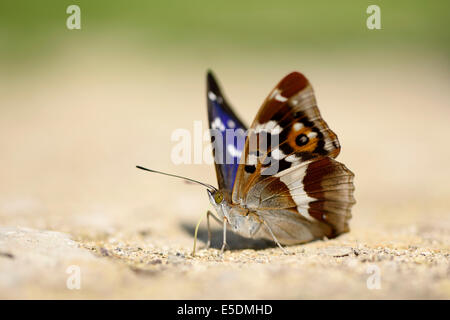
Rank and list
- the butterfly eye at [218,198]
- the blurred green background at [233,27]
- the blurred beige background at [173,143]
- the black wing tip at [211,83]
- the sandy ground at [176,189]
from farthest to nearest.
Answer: the blurred green background at [233,27] → the black wing tip at [211,83] → the butterfly eye at [218,198] → the blurred beige background at [173,143] → the sandy ground at [176,189]

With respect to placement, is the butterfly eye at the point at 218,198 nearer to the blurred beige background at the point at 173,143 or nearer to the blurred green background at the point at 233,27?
the blurred beige background at the point at 173,143

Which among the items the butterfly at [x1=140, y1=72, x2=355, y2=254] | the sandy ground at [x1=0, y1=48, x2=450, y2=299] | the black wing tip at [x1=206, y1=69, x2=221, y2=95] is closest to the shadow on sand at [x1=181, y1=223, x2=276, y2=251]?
the sandy ground at [x1=0, y1=48, x2=450, y2=299]

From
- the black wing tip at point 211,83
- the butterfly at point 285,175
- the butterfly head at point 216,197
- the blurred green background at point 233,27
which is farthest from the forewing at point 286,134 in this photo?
the blurred green background at point 233,27

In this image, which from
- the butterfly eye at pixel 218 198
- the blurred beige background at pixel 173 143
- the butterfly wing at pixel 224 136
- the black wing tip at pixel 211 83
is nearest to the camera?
the blurred beige background at pixel 173 143

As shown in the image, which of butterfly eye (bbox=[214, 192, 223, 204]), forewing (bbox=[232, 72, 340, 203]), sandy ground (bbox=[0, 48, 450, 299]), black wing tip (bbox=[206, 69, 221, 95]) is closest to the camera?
sandy ground (bbox=[0, 48, 450, 299])

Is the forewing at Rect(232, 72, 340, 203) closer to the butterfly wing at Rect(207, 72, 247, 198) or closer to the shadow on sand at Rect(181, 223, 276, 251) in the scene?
the butterfly wing at Rect(207, 72, 247, 198)

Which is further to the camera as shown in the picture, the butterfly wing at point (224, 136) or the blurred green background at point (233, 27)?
the blurred green background at point (233, 27)

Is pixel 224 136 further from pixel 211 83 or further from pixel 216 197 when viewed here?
pixel 216 197
